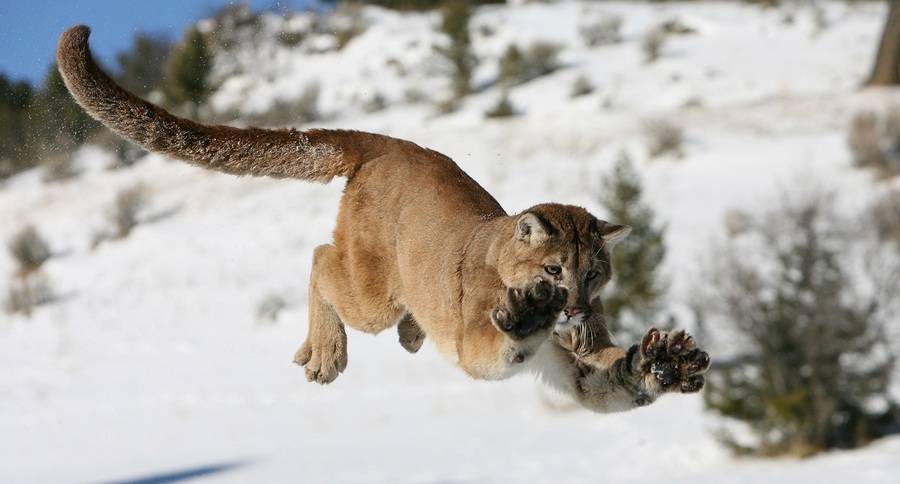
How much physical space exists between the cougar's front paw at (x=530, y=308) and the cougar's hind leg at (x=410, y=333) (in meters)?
2.11

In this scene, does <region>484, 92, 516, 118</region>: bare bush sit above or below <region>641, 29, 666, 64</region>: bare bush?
above

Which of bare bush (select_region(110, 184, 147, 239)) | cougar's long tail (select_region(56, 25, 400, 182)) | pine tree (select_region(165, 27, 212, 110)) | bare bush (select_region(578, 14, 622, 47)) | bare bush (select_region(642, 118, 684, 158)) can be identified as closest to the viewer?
cougar's long tail (select_region(56, 25, 400, 182))

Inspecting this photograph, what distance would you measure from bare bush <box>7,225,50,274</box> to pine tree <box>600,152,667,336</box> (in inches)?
663

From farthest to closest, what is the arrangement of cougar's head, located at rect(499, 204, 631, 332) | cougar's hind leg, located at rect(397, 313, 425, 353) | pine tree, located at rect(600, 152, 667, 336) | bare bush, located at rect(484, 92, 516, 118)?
1. bare bush, located at rect(484, 92, 516, 118)
2. pine tree, located at rect(600, 152, 667, 336)
3. cougar's hind leg, located at rect(397, 313, 425, 353)
4. cougar's head, located at rect(499, 204, 631, 332)

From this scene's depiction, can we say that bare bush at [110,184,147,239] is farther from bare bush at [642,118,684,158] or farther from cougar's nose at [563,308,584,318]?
cougar's nose at [563,308,584,318]

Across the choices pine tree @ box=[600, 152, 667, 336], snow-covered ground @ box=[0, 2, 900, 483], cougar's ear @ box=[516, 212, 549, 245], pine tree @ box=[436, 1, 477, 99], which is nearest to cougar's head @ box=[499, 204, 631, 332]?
cougar's ear @ box=[516, 212, 549, 245]

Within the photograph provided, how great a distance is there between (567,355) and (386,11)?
2332 inches

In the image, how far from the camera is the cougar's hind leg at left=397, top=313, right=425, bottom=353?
742 centimetres

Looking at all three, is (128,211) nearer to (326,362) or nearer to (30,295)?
(30,295)

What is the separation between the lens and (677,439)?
3403 cm

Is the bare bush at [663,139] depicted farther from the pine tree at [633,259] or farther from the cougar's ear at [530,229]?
the cougar's ear at [530,229]

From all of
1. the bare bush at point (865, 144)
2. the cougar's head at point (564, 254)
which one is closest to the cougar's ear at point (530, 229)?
the cougar's head at point (564, 254)

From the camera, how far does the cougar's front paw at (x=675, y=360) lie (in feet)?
18.8

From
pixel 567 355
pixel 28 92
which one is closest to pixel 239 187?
pixel 28 92
